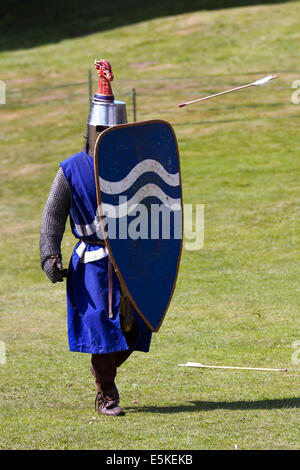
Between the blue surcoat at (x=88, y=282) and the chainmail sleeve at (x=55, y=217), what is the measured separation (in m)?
0.04

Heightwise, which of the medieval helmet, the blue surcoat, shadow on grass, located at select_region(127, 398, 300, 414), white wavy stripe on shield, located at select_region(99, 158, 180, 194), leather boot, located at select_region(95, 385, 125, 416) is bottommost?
shadow on grass, located at select_region(127, 398, 300, 414)

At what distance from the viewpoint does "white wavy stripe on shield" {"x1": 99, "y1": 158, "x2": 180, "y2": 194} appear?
525cm

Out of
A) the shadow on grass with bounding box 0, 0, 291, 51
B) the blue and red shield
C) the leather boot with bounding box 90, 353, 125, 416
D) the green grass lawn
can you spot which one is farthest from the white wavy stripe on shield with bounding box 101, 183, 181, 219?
the shadow on grass with bounding box 0, 0, 291, 51

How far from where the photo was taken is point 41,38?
28719mm

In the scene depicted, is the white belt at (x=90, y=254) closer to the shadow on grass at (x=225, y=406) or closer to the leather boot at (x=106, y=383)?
the leather boot at (x=106, y=383)

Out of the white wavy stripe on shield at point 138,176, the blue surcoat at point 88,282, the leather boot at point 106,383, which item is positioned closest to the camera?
the white wavy stripe on shield at point 138,176

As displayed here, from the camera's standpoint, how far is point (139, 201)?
215 inches

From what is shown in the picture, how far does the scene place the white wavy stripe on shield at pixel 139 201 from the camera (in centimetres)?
527

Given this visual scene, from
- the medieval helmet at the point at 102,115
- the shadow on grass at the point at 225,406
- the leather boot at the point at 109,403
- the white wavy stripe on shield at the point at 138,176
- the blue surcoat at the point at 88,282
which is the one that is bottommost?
the shadow on grass at the point at 225,406

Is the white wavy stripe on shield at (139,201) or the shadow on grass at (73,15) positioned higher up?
the shadow on grass at (73,15)

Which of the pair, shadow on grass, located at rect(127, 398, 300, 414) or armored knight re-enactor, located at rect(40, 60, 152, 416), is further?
shadow on grass, located at rect(127, 398, 300, 414)

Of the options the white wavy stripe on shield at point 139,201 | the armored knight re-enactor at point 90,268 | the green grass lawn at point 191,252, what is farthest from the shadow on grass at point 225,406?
the white wavy stripe on shield at point 139,201

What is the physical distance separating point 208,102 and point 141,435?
51.0ft

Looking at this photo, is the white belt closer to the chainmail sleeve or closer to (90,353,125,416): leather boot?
the chainmail sleeve
